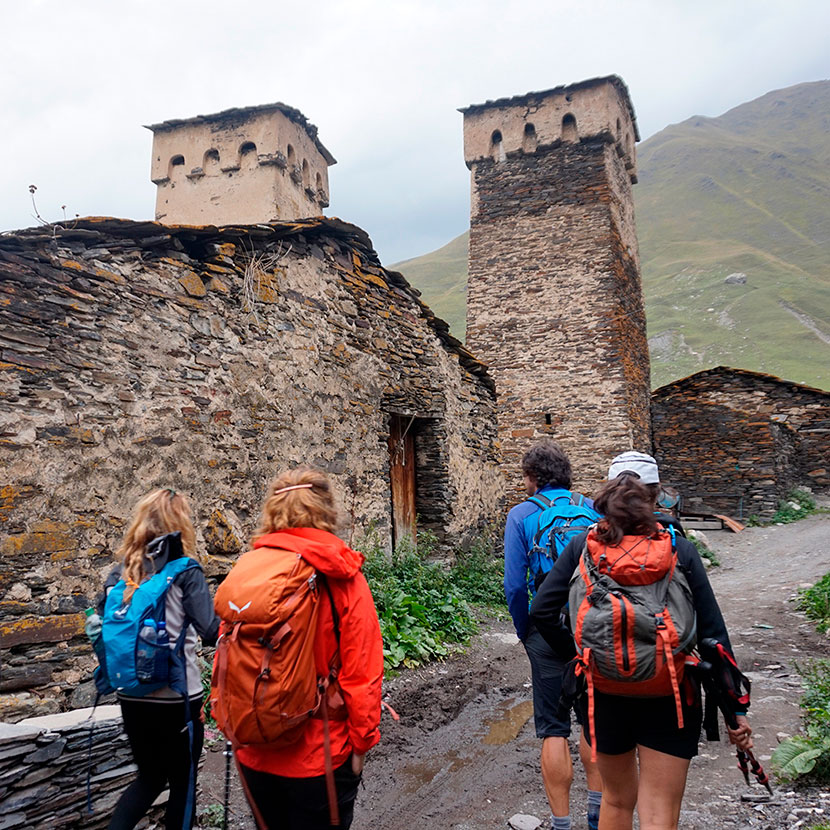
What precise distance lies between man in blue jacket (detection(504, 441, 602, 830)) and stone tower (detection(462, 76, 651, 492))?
1057cm

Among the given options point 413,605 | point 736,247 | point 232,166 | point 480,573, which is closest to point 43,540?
point 413,605

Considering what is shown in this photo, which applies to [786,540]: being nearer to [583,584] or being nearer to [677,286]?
[583,584]

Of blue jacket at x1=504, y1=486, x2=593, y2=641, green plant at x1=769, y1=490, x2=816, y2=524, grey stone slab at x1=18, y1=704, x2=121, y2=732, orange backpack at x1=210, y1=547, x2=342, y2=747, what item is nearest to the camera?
orange backpack at x1=210, y1=547, x2=342, y2=747

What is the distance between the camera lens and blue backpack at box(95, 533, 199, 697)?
2.22m

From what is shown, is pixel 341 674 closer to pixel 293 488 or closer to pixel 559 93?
pixel 293 488

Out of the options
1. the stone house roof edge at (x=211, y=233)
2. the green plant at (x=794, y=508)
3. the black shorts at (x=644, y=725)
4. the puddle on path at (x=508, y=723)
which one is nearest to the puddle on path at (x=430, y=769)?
the puddle on path at (x=508, y=723)

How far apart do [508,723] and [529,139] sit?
12959mm

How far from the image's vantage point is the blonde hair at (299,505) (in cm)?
206

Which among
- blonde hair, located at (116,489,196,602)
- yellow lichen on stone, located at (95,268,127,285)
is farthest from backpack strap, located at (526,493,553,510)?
yellow lichen on stone, located at (95,268,127,285)

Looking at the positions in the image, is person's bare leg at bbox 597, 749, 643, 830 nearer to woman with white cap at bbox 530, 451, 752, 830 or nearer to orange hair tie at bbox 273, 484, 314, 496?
woman with white cap at bbox 530, 451, 752, 830

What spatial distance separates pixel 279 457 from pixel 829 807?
4099 mm

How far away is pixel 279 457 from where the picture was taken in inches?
211

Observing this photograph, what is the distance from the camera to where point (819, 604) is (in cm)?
651

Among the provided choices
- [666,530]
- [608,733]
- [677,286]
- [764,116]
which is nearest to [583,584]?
[666,530]
